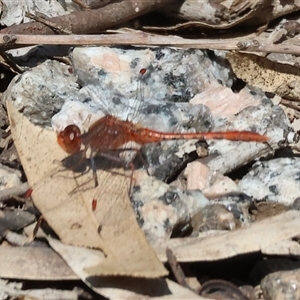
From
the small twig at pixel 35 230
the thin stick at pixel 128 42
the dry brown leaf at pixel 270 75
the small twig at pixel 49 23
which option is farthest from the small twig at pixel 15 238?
the dry brown leaf at pixel 270 75

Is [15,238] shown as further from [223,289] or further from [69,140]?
[223,289]

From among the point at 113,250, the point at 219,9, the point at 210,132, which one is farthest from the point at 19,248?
the point at 219,9

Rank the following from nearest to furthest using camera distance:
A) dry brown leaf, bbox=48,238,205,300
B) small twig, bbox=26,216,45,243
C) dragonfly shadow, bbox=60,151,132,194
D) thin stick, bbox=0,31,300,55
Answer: dry brown leaf, bbox=48,238,205,300 < small twig, bbox=26,216,45,243 < dragonfly shadow, bbox=60,151,132,194 < thin stick, bbox=0,31,300,55

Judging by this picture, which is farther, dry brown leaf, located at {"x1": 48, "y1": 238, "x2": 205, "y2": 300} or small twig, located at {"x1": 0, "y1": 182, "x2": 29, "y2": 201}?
small twig, located at {"x1": 0, "y1": 182, "x2": 29, "y2": 201}

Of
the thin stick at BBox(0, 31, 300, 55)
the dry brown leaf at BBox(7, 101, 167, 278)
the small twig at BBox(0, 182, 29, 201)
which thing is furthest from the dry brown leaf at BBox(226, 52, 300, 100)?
the small twig at BBox(0, 182, 29, 201)

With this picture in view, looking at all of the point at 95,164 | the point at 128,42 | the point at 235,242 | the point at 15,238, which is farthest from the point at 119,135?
the point at 235,242

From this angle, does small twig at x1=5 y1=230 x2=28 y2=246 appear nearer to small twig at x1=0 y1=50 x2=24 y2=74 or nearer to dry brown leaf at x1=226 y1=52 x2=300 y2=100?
small twig at x1=0 y1=50 x2=24 y2=74
